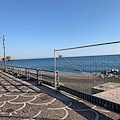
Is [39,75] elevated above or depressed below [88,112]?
above

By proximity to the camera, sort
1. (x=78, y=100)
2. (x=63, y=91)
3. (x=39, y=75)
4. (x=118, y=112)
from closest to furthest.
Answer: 1. (x=118, y=112)
2. (x=78, y=100)
3. (x=63, y=91)
4. (x=39, y=75)

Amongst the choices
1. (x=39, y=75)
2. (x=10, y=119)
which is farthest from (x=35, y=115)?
(x=39, y=75)

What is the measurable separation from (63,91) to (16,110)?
2.60m

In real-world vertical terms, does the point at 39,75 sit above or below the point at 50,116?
above

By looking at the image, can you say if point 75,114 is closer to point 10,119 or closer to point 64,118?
point 64,118

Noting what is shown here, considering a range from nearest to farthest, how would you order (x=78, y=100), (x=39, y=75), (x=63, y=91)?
(x=78, y=100) < (x=63, y=91) < (x=39, y=75)

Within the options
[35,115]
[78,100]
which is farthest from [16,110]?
[78,100]

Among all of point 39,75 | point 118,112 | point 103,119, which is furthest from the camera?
point 39,75

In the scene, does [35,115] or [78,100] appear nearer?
[35,115]

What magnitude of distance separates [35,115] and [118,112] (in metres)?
2.57

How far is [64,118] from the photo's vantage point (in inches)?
121

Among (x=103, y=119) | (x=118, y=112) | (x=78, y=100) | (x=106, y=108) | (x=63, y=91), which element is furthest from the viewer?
(x=63, y=91)

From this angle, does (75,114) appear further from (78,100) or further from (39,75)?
(39,75)

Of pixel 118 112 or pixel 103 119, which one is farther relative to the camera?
pixel 118 112
